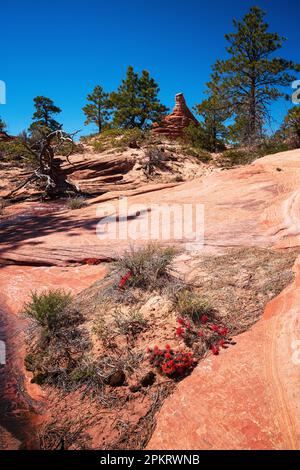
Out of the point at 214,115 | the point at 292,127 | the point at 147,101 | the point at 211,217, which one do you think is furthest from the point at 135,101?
the point at 211,217

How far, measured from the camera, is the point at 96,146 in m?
18.7

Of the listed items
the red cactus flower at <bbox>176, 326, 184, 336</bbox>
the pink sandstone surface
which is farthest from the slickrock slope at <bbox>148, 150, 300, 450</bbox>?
the red cactus flower at <bbox>176, 326, 184, 336</bbox>

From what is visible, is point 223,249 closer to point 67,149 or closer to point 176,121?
point 67,149

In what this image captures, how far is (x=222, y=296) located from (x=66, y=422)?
2408mm

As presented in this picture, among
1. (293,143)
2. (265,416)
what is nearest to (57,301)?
(265,416)

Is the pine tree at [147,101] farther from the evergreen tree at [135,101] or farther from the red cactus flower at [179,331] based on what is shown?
the red cactus flower at [179,331]

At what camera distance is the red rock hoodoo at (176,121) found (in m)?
30.5

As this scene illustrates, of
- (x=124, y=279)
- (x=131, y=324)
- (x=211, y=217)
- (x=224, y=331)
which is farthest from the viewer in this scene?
(x=211, y=217)

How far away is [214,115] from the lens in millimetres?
19094

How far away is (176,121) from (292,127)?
20446mm

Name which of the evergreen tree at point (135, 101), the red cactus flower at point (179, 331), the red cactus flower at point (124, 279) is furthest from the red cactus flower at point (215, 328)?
the evergreen tree at point (135, 101)

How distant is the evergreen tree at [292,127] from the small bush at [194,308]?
548 inches

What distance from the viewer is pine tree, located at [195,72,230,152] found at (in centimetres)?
1769
